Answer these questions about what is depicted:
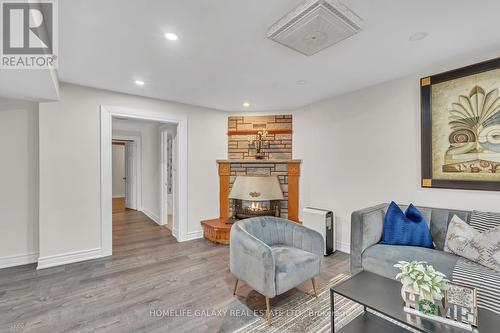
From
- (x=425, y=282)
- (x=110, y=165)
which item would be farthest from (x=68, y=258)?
(x=425, y=282)

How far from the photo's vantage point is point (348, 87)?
3.13 m

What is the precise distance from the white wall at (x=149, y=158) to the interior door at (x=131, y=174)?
468 mm

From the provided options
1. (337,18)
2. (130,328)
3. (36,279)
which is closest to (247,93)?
(337,18)

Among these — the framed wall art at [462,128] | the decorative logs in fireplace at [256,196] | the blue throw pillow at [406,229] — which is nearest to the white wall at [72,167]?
the decorative logs in fireplace at [256,196]

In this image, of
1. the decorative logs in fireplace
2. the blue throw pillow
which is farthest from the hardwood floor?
the decorative logs in fireplace

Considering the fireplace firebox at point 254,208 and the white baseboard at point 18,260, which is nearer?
the white baseboard at point 18,260

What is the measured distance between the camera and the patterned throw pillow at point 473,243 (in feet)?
5.91

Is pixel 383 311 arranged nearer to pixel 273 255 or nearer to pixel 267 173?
pixel 273 255

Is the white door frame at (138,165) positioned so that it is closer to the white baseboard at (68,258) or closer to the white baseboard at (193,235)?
the white baseboard at (193,235)

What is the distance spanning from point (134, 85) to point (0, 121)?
1.67 metres

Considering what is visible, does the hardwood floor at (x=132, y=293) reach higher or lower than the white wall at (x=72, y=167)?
lower

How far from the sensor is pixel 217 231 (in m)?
3.73

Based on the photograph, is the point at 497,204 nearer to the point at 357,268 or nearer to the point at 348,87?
the point at 357,268

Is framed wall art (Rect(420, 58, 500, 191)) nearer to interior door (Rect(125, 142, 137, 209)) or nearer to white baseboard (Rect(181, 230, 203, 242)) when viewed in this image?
white baseboard (Rect(181, 230, 203, 242))
